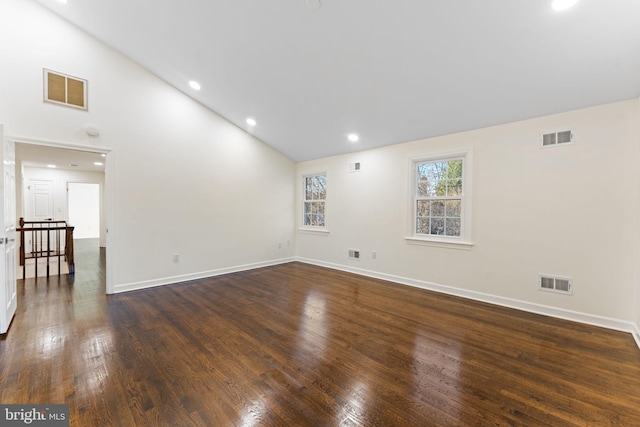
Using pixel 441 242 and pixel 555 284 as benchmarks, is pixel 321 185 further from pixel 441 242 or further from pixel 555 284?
pixel 555 284

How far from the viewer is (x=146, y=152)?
426cm

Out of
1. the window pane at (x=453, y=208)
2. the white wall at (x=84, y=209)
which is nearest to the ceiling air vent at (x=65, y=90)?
the window pane at (x=453, y=208)

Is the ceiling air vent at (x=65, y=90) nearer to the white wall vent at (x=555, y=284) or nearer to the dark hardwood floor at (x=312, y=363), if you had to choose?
the dark hardwood floor at (x=312, y=363)

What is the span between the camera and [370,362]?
224cm

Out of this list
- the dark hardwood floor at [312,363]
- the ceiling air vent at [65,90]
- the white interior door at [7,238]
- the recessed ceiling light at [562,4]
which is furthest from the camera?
the ceiling air vent at [65,90]

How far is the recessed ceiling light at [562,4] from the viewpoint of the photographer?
81.8 inches

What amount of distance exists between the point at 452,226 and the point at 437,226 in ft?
0.76

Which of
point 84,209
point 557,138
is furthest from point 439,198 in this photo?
point 84,209

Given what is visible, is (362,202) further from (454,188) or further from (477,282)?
(477,282)

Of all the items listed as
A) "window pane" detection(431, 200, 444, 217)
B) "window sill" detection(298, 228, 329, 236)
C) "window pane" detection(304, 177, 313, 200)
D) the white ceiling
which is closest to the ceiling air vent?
the white ceiling

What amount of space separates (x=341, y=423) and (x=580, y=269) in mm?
3333

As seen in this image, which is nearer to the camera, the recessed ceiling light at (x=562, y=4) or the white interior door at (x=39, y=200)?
the recessed ceiling light at (x=562, y=4)

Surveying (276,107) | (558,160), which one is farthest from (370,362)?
(276,107)

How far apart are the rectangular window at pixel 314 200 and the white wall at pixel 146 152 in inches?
39.8
